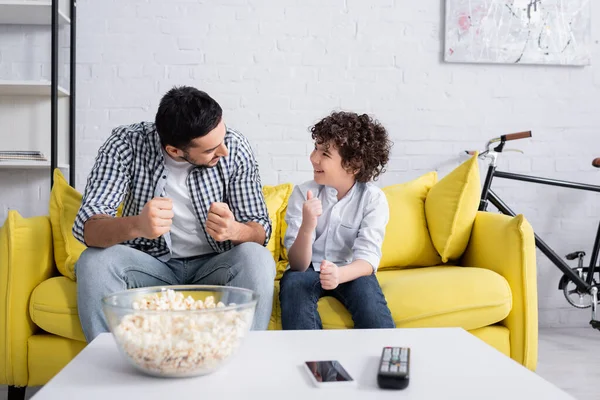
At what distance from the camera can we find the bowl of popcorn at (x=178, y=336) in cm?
104

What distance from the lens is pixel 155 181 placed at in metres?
2.08

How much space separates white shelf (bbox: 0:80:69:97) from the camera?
281cm

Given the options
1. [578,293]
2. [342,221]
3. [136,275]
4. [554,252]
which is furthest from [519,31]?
[136,275]

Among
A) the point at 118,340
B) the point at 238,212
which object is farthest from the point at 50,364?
the point at 118,340

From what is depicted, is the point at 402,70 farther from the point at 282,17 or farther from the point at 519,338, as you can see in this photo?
the point at 519,338

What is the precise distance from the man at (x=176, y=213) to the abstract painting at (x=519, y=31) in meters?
1.51

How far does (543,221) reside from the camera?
330 cm

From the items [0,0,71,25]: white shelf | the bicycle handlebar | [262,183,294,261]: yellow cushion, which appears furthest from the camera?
the bicycle handlebar

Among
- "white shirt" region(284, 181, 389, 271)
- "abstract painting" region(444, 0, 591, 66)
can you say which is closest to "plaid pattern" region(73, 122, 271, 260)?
"white shirt" region(284, 181, 389, 271)

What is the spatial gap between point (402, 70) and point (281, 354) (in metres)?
2.22

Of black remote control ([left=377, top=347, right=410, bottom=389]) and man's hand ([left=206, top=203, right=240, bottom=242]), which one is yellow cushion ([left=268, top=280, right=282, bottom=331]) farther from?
black remote control ([left=377, top=347, right=410, bottom=389])

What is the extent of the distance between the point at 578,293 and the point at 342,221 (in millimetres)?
1562

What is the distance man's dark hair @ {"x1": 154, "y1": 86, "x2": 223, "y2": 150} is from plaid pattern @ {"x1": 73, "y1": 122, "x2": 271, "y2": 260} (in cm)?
17

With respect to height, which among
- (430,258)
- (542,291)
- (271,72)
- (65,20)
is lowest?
(542,291)
